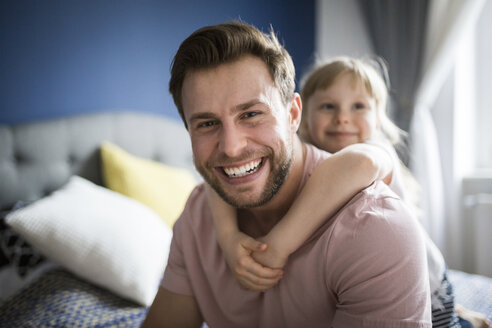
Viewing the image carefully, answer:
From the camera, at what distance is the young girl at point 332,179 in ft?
3.13

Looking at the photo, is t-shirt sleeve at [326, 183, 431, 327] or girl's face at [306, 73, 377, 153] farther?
girl's face at [306, 73, 377, 153]

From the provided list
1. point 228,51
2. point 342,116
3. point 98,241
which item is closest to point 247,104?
point 228,51

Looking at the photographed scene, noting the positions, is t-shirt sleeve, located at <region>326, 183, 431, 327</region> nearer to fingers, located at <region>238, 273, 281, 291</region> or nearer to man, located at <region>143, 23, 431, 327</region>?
man, located at <region>143, 23, 431, 327</region>

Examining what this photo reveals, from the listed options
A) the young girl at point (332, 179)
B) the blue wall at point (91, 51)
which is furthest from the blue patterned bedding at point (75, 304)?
the blue wall at point (91, 51)

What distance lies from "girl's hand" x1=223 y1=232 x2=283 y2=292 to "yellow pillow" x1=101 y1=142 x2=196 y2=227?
134 cm

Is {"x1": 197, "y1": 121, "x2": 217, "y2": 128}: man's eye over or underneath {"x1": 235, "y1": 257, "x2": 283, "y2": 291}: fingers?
over

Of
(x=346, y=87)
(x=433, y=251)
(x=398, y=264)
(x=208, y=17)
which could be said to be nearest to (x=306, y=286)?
(x=398, y=264)

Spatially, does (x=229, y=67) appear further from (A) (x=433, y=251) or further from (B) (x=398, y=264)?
(A) (x=433, y=251)

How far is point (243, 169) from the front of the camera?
3.51 ft

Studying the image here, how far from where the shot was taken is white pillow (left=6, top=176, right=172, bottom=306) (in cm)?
164

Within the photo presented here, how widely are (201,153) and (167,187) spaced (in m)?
1.34

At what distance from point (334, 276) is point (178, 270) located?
0.53 metres

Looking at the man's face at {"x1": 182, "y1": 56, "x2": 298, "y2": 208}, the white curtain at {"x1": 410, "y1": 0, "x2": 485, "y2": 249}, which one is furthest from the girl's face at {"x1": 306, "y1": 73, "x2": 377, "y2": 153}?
the white curtain at {"x1": 410, "y1": 0, "x2": 485, "y2": 249}

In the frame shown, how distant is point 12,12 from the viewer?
7.16 ft
